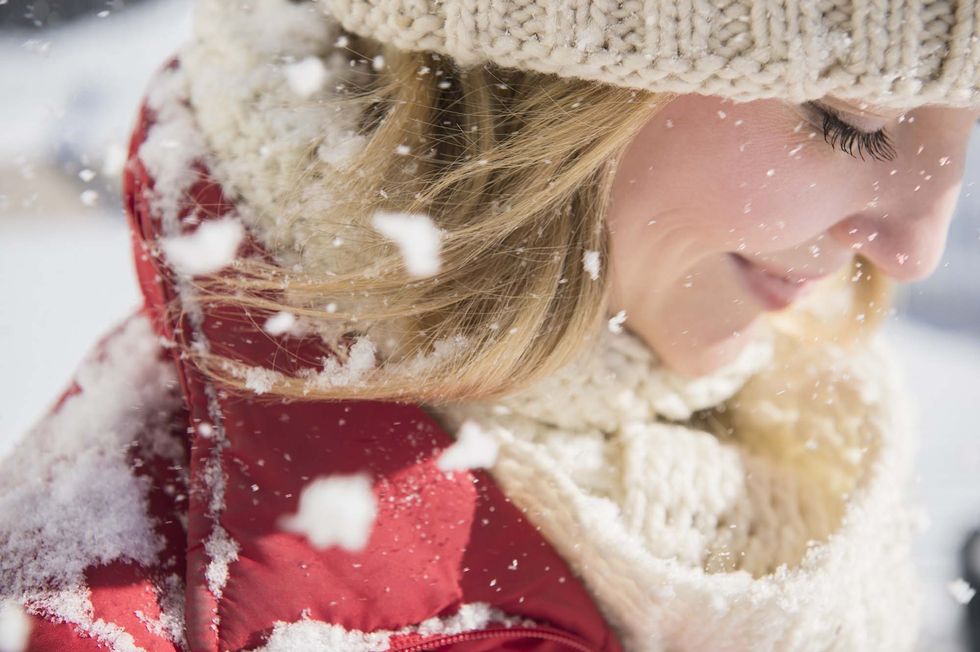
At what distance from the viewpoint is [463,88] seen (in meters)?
0.78

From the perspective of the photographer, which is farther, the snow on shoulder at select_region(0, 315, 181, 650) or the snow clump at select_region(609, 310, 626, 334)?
Answer: the snow clump at select_region(609, 310, 626, 334)

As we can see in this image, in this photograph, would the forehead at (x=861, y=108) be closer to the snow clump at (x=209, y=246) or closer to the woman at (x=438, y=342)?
the woman at (x=438, y=342)

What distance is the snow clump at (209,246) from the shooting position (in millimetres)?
841

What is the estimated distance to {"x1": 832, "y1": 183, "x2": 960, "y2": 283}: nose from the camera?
81 cm

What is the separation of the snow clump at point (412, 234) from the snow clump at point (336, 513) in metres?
0.22

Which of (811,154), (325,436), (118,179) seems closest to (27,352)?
(118,179)

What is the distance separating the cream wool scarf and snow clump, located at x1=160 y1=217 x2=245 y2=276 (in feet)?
0.06

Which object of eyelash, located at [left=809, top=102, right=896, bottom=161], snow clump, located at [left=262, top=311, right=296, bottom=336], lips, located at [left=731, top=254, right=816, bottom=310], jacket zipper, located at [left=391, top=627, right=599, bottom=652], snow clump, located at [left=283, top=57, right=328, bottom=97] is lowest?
jacket zipper, located at [left=391, top=627, right=599, bottom=652]

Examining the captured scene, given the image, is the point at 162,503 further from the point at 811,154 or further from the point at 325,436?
the point at 811,154

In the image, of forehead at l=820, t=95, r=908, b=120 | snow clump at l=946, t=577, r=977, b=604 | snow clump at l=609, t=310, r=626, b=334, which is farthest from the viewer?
snow clump at l=946, t=577, r=977, b=604

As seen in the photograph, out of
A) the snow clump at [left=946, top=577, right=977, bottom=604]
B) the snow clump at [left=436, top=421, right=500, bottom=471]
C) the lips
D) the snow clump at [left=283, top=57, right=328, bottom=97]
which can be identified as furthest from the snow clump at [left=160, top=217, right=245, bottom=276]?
the snow clump at [left=946, top=577, right=977, bottom=604]

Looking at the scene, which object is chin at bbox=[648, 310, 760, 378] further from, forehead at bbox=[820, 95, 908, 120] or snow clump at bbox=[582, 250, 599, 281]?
forehead at bbox=[820, 95, 908, 120]

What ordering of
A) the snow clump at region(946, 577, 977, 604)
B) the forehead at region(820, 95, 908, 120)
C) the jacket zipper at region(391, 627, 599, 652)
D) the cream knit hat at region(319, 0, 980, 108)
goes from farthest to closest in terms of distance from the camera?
1. the snow clump at region(946, 577, 977, 604)
2. the jacket zipper at region(391, 627, 599, 652)
3. the forehead at region(820, 95, 908, 120)
4. the cream knit hat at region(319, 0, 980, 108)

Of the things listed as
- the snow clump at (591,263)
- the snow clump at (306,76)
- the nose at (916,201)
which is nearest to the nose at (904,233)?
the nose at (916,201)
